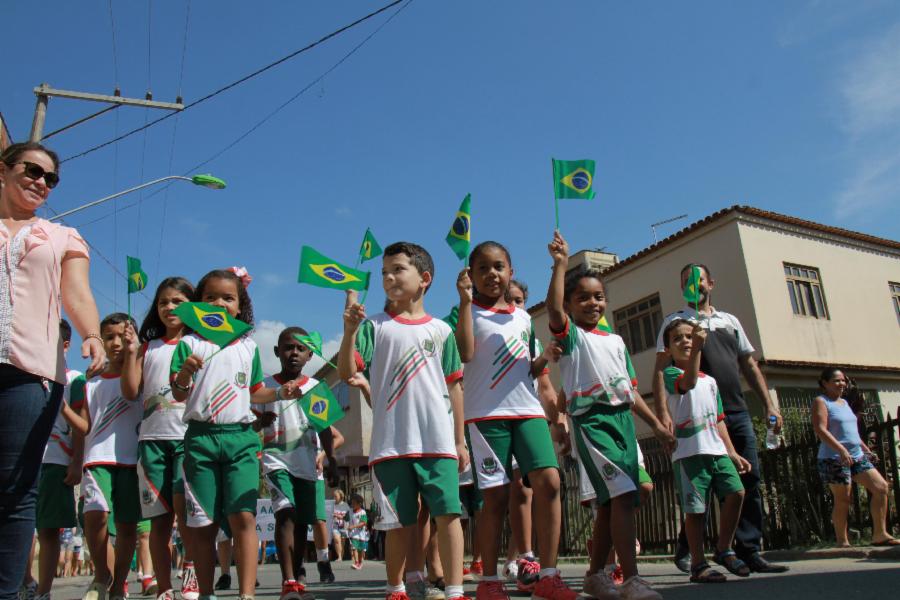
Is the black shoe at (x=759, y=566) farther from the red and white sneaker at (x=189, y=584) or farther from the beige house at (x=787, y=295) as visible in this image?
the beige house at (x=787, y=295)

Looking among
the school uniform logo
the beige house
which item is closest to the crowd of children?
the school uniform logo

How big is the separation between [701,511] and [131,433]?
4275 millimetres

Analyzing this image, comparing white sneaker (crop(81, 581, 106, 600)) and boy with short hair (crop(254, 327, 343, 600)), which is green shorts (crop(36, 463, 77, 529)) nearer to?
white sneaker (crop(81, 581, 106, 600))

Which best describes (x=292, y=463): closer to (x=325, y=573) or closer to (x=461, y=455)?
(x=461, y=455)

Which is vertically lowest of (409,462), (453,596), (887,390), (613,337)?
(453,596)

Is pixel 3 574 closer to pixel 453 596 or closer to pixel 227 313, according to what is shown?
pixel 453 596

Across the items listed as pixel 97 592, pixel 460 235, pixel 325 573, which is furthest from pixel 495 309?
pixel 325 573

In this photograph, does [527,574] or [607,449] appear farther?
[527,574]

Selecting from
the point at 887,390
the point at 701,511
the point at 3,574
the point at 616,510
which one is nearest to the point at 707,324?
the point at 701,511

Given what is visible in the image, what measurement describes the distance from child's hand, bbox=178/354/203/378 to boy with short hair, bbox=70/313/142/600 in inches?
37.8

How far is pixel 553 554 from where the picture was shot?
14.3 ft

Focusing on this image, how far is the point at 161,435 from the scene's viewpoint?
5426mm

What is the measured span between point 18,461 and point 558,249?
3.03 m

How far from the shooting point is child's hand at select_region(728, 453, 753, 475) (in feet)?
20.1
